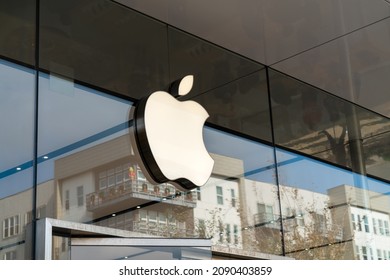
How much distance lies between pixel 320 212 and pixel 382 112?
4.23 feet

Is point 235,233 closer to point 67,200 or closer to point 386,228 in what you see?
point 67,200

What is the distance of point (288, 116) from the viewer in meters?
6.58

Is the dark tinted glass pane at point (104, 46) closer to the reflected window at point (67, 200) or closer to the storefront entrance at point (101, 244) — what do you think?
the reflected window at point (67, 200)

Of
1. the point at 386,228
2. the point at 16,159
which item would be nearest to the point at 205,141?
the point at 16,159

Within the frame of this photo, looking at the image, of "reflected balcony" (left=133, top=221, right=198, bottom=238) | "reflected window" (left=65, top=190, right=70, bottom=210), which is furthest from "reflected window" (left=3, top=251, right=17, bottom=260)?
"reflected balcony" (left=133, top=221, right=198, bottom=238)

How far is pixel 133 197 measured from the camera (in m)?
5.00

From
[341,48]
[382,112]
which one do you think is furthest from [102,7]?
[382,112]

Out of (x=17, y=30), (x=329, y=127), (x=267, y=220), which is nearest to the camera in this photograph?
(x=17, y=30)

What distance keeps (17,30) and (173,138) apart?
139 centimetres

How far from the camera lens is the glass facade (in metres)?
4.64

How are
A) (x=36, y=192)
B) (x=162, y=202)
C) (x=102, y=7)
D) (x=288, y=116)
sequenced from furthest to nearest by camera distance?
(x=288, y=116), (x=102, y=7), (x=162, y=202), (x=36, y=192)

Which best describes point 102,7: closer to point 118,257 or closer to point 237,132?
point 237,132

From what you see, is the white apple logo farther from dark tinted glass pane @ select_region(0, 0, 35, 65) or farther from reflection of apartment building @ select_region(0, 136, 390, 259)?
dark tinted glass pane @ select_region(0, 0, 35, 65)

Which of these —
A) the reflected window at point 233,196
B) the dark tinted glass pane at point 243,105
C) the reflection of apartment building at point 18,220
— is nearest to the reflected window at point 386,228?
the dark tinted glass pane at point 243,105
